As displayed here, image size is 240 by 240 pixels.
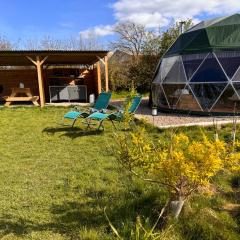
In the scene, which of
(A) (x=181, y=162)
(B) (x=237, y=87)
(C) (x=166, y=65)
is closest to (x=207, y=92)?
(B) (x=237, y=87)

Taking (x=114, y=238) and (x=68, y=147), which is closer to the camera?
(x=114, y=238)

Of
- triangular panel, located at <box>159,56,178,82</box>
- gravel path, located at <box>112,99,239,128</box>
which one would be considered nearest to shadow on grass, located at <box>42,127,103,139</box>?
gravel path, located at <box>112,99,239,128</box>

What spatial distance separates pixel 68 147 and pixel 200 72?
19.3ft

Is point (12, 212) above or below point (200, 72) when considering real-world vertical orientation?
below

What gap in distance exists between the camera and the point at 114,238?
11.3 ft

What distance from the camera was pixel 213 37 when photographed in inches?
464

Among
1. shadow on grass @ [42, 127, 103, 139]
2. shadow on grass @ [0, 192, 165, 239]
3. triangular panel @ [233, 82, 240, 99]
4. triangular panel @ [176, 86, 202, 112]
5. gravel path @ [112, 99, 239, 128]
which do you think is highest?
triangular panel @ [233, 82, 240, 99]

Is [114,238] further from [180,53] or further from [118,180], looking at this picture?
[180,53]

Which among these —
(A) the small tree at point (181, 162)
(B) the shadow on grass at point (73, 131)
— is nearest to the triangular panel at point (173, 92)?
(B) the shadow on grass at point (73, 131)

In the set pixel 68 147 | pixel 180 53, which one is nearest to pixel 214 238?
pixel 68 147

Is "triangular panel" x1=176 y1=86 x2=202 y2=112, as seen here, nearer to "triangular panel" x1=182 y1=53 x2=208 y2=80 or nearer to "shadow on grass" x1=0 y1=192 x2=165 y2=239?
"triangular panel" x1=182 y1=53 x2=208 y2=80

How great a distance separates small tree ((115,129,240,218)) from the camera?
10.7ft

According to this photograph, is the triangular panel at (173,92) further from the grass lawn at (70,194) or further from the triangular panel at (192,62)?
the grass lawn at (70,194)

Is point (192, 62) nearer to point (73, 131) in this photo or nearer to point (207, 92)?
point (207, 92)
